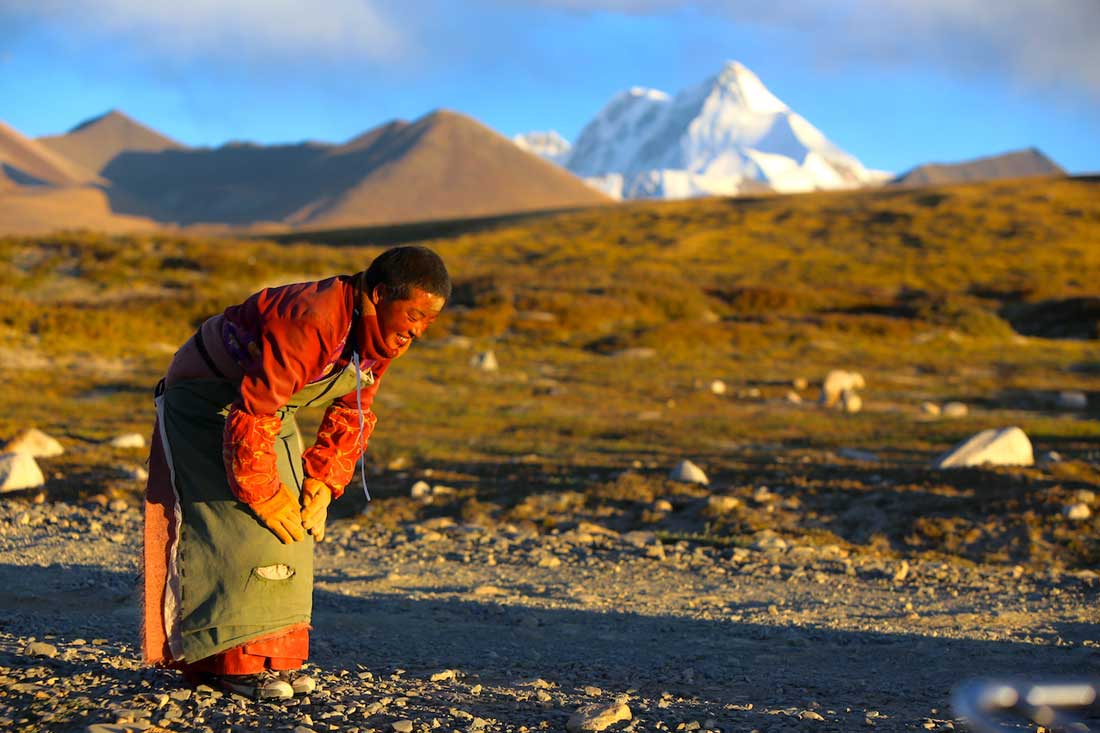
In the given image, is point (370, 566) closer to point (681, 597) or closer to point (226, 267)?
point (681, 597)

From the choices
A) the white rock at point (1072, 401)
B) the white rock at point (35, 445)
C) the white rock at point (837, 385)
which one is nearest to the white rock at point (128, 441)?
the white rock at point (35, 445)

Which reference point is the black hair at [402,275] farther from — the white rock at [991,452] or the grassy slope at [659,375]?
the white rock at [991,452]

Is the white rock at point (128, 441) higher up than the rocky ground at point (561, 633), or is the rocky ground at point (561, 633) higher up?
the white rock at point (128, 441)

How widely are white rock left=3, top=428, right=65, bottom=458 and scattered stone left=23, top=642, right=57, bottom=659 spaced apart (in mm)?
6975

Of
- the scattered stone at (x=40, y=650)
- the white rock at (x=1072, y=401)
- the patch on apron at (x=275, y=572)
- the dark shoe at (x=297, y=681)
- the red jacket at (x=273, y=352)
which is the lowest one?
the scattered stone at (x=40, y=650)

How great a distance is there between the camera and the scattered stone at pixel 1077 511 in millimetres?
8639

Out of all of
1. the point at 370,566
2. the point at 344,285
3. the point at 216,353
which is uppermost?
the point at 344,285

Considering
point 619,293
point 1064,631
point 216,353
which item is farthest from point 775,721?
point 619,293

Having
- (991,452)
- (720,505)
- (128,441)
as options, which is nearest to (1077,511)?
(991,452)

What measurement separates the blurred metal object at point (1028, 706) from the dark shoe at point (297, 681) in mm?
2381

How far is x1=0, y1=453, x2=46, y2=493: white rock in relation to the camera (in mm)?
9547

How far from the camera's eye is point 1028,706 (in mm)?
4145

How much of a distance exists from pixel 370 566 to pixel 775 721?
14.1ft

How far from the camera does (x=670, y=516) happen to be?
9375 millimetres
